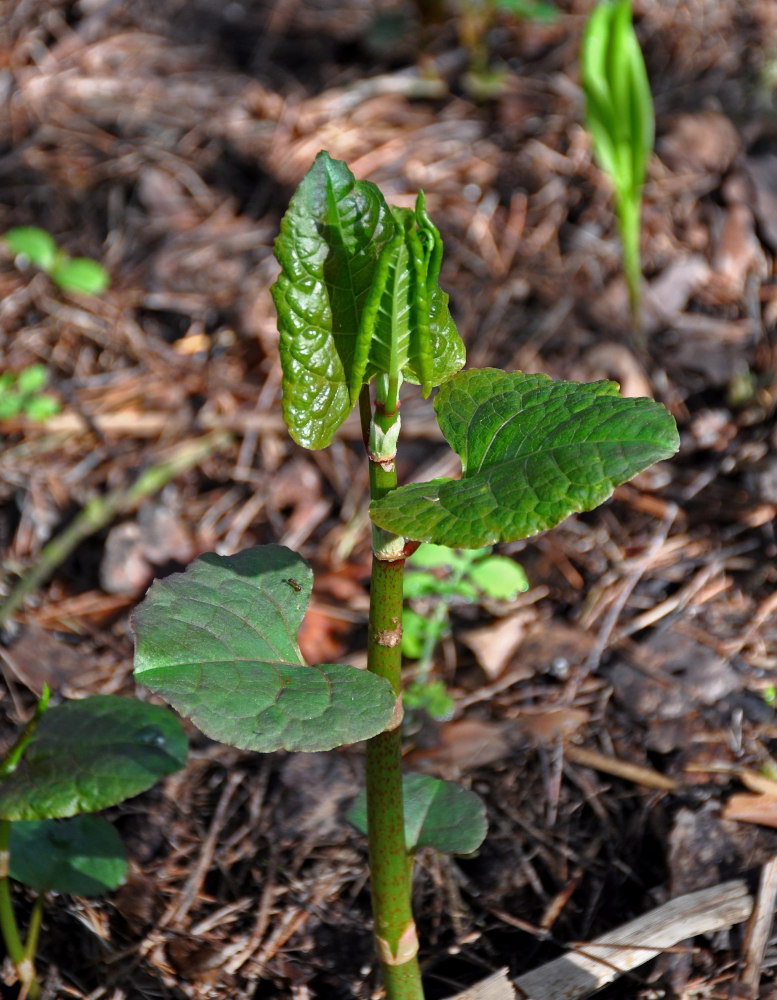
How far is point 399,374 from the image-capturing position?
1005mm

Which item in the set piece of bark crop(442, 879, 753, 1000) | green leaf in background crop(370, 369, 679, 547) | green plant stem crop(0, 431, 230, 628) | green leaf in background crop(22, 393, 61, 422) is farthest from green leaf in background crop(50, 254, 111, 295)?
piece of bark crop(442, 879, 753, 1000)

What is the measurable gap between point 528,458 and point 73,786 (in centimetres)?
78

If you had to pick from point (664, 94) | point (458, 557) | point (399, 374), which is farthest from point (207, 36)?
point (399, 374)

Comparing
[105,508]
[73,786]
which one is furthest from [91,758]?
[105,508]

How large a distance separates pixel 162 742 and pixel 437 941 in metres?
0.65

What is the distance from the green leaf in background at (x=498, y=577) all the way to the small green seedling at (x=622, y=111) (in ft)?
3.80

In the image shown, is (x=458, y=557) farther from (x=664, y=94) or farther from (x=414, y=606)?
(x=664, y=94)

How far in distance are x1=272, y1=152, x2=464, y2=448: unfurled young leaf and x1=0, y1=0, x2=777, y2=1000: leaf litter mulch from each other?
3.35 feet

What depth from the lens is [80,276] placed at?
9.40 feet

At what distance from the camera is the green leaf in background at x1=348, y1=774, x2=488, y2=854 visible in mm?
1247

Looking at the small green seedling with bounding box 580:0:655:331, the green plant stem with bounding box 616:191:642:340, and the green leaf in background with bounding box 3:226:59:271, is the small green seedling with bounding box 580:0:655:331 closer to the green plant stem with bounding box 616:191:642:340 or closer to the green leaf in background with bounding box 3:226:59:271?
the green plant stem with bounding box 616:191:642:340

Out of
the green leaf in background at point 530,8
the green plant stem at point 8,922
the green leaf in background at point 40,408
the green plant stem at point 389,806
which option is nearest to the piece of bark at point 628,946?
the green plant stem at point 389,806

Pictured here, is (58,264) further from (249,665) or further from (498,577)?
(249,665)

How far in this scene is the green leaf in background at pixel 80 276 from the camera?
2.85m
